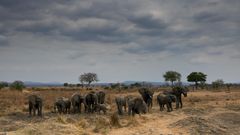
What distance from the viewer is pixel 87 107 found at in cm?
2805

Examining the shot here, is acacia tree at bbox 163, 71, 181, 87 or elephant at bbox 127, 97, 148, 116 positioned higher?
acacia tree at bbox 163, 71, 181, 87

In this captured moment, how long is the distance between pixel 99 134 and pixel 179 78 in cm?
8719

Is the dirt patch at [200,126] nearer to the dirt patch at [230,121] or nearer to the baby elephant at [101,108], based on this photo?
the dirt patch at [230,121]

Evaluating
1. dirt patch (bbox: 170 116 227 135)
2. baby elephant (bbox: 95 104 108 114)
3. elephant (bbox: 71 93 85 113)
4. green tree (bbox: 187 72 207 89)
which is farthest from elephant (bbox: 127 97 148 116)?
green tree (bbox: 187 72 207 89)

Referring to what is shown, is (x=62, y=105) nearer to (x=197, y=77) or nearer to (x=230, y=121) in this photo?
(x=230, y=121)

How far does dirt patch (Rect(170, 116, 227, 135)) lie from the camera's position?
17.3 metres

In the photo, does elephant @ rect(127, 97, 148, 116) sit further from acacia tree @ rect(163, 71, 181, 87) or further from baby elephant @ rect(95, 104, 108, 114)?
acacia tree @ rect(163, 71, 181, 87)

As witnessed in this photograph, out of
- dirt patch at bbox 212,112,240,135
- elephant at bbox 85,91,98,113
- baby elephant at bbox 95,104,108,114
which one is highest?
elephant at bbox 85,91,98,113

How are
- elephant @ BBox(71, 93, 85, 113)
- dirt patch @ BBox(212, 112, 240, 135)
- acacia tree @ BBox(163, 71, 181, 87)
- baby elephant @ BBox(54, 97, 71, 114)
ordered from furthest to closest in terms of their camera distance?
acacia tree @ BBox(163, 71, 181, 87) → elephant @ BBox(71, 93, 85, 113) → baby elephant @ BBox(54, 97, 71, 114) → dirt patch @ BBox(212, 112, 240, 135)

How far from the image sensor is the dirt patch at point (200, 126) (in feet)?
56.6

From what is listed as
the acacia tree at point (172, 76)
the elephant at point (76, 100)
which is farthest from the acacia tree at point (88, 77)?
the elephant at point (76, 100)

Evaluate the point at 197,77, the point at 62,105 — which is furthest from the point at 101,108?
the point at 197,77

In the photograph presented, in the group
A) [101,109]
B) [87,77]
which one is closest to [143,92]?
[101,109]

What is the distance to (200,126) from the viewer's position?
17.7 metres
